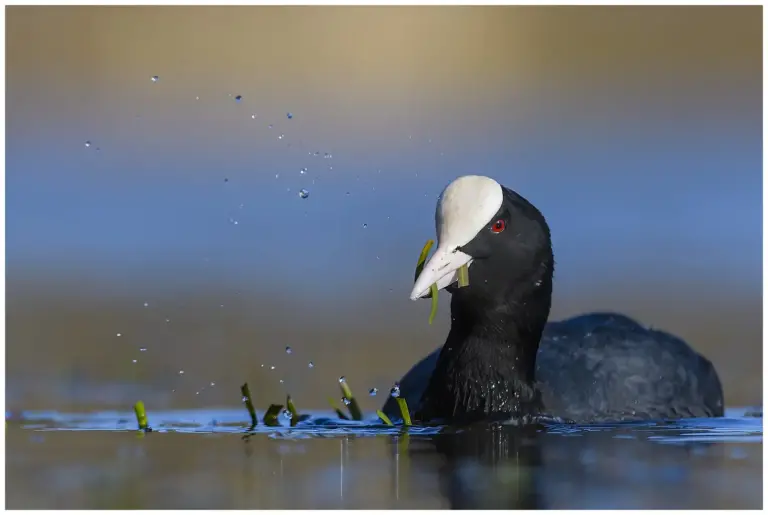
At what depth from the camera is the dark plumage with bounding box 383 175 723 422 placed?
25.6 feet

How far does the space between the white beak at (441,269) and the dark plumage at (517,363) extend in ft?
0.05

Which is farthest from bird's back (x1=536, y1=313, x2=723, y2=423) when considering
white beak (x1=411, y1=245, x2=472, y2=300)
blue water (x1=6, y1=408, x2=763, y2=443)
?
white beak (x1=411, y1=245, x2=472, y2=300)

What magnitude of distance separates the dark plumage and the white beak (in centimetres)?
Result: 1

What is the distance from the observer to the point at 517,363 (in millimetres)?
7941

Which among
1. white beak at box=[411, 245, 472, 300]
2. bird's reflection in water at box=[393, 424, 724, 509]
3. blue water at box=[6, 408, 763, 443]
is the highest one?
white beak at box=[411, 245, 472, 300]

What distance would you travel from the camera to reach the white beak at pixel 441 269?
7.42 m

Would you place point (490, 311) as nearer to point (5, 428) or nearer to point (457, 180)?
point (457, 180)

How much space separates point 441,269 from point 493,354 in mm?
603

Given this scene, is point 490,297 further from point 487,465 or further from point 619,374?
point 487,465

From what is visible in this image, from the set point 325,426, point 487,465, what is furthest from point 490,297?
point 487,465

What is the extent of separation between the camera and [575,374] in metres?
8.10

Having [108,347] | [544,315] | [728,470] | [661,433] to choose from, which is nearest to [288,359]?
[108,347]

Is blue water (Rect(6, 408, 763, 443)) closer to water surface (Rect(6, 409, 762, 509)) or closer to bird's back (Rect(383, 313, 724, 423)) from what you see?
water surface (Rect(6, 409, 762, 509))

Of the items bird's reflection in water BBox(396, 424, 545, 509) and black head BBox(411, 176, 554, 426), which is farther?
black head BBox(411, 176, 554, 426)
